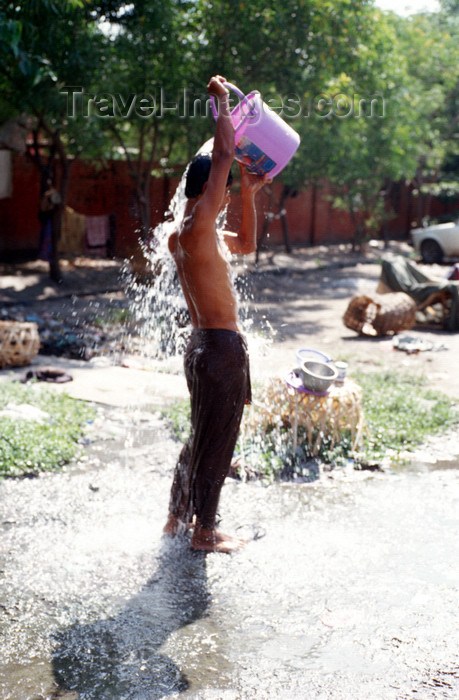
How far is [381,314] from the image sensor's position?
32.3ft

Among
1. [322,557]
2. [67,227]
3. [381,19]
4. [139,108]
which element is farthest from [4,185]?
[322,557]

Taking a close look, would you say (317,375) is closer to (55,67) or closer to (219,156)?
(219,156)

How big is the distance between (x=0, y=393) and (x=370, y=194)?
18.2 m

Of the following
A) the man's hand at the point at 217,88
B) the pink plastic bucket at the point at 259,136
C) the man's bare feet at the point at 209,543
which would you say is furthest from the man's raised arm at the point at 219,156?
the man's bare feet at the point at 209,543

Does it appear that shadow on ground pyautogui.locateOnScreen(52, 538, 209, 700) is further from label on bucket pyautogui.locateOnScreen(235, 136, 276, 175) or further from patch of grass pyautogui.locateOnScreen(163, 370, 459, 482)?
label on bucket pyautogui.locateOnScreen(235, 136, 276, 175)

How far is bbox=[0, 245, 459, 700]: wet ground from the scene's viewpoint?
2.83m

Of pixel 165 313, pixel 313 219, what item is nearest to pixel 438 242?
pixel 313 219

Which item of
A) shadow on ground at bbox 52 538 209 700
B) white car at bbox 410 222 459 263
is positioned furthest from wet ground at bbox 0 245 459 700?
white car at bbox 410 222 459 263

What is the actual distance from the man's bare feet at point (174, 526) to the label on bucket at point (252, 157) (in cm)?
184

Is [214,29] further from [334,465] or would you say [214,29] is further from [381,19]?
[334,465]

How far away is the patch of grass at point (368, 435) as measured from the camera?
5137 mm

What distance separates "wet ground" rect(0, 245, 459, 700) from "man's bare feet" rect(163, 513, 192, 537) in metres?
0.06

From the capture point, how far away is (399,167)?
70.6ft

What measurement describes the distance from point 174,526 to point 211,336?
109 cm
